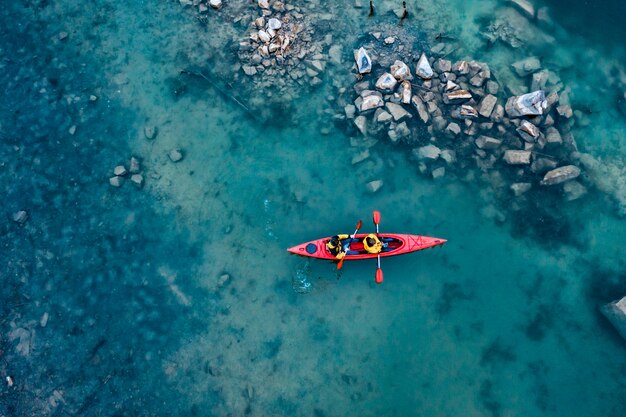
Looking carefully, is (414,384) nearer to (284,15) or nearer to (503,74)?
(503,74)

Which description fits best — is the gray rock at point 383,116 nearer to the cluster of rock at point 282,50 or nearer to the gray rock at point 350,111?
the gray rock at point 350,111

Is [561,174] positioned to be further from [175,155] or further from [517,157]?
[175,155]

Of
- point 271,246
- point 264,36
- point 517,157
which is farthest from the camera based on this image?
point 264,36

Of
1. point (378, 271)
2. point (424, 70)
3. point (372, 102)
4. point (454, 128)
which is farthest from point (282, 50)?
point (378, 271)

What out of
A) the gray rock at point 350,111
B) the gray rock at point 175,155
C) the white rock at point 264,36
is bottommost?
the gray rock at point 175,155

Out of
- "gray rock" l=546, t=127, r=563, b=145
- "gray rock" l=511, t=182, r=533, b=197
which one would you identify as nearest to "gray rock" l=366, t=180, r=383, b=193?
"gray rock" l=511, t=182, r=533, b=197

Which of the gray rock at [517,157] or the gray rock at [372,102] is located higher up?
the gray rock at [372,102]

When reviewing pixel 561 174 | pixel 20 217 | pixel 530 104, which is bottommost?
pixel 20 217

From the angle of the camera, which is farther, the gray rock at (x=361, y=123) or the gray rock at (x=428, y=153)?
the gray rock at (x=361, y=123)

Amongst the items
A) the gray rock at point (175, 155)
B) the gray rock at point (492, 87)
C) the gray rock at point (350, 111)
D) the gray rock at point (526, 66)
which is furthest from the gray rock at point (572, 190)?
the gray rock at point (175, 155)
